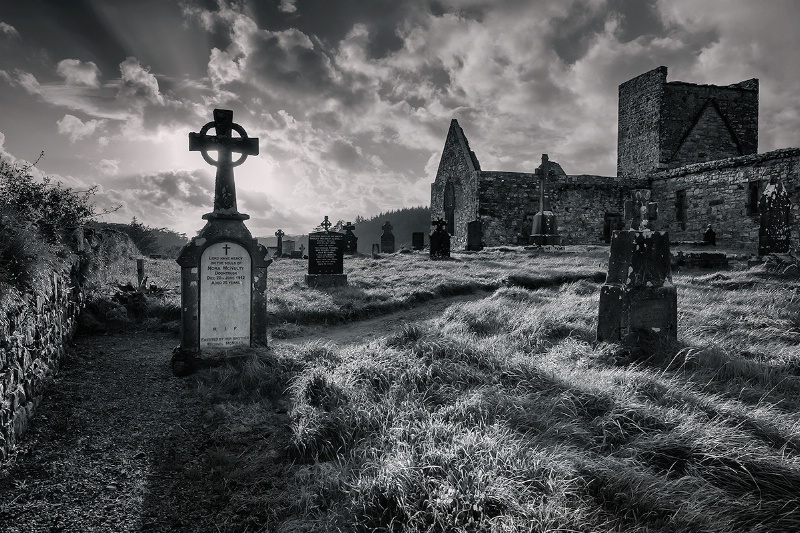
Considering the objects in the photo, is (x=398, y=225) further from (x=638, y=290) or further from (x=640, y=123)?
(x=638, y=290)

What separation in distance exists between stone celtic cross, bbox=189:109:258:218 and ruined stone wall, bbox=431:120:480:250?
56.5 ft

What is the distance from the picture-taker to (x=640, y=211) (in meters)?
6.00

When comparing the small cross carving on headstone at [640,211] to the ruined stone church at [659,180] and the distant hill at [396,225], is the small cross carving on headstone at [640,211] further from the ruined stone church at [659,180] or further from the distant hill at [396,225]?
the distant hill at [396,225]

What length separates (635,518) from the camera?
234cm

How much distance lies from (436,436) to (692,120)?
29020mm

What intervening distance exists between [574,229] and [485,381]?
20.0 m

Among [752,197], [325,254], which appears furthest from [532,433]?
[752,197]

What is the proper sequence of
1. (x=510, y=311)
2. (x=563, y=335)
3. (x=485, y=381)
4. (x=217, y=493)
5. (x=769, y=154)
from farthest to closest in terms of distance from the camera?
1. (x=769, y=154)
2. (x=510, y=311)
3. (x=563, y=335)
4. (x=485, y=381)
5. (x=217, y=493)

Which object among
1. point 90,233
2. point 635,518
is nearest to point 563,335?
point 635,518

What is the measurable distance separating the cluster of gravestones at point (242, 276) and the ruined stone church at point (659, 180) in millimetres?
10596

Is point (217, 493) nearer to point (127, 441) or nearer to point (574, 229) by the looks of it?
point (127, 441)

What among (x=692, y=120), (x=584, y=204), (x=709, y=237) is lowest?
(x=709, y=237)

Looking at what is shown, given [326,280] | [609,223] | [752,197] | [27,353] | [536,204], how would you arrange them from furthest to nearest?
1. [609,223]
2. [536,204]
3. [752,197]
4. [326,280]
5. [27,353]

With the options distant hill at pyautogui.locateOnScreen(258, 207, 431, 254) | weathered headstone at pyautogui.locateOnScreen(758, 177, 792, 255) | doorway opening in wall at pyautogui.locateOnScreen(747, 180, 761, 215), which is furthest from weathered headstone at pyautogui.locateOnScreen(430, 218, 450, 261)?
distant hill at pyautogui.locateOnScreen(258, 207, 431, 254)
